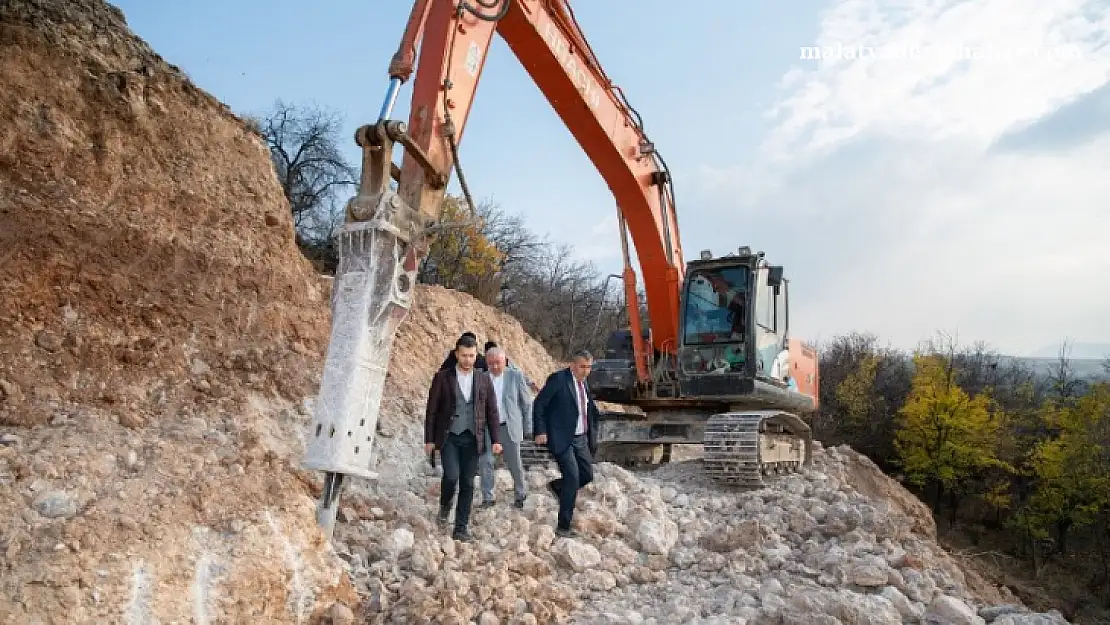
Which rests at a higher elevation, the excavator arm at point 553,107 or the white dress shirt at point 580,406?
the excavator arm at point 553,107

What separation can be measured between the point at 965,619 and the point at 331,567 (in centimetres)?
370

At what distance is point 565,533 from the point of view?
5.57 metres

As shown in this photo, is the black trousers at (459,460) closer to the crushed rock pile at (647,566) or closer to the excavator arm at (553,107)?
the crushed rock pile at (647,566)

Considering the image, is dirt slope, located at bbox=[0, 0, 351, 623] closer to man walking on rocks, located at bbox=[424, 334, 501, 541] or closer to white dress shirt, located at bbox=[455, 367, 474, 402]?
man walking on rocks, located at bbox=[424, 334, 501, 541]

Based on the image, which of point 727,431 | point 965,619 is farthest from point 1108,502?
point 965,619

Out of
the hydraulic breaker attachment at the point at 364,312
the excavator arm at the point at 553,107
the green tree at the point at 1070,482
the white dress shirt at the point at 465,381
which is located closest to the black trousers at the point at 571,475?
the white dress shirt at the point at 465,381

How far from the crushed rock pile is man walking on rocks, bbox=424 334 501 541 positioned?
323 millimetres

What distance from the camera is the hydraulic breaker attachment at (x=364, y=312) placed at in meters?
4.22

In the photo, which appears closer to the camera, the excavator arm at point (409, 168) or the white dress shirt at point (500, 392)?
the excavator arm at point (409, 168)

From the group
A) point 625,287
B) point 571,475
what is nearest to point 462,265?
point 625,287

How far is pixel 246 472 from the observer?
14.7 ft

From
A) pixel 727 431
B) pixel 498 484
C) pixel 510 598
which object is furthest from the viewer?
pixel 727 431

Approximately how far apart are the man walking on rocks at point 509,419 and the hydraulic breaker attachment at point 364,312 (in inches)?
73.1

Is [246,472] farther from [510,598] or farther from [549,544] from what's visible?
[549,544]
